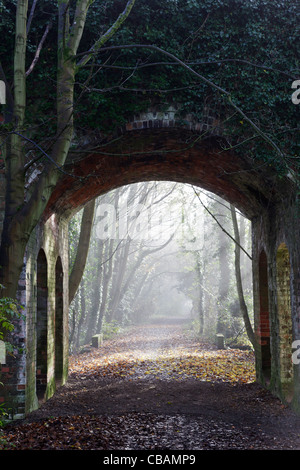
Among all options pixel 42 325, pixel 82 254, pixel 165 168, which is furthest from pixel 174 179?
pixel 42 325

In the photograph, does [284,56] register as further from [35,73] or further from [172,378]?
[172,378]

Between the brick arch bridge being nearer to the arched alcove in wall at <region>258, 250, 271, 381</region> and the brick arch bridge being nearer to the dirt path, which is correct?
the arched alcove in wall at <region>258, 250, 271, 381</region>

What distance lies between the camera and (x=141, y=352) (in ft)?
57.0

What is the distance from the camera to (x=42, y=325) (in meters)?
8.88

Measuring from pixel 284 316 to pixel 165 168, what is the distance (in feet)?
12.8

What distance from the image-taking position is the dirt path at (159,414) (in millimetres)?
5773

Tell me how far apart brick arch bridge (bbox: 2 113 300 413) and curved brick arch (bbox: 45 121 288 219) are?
0.07 ft

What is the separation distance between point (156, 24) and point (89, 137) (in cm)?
218

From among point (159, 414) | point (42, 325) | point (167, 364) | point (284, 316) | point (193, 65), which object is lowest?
point (167, 364)

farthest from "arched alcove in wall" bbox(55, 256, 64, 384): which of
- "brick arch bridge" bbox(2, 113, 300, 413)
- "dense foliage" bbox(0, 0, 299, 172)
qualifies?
"dense foliage" bbox(0, 0, 299, 172)

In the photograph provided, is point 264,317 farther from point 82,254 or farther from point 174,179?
point 82,254

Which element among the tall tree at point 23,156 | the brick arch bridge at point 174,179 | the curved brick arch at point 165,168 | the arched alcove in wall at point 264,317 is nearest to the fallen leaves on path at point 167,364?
the arched alcove in wall at point 264,317

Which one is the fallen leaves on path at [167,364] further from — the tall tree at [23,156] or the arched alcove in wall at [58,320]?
the tall tree at [23,156]

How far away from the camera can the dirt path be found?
577cm
